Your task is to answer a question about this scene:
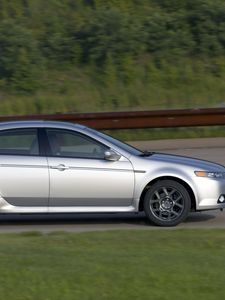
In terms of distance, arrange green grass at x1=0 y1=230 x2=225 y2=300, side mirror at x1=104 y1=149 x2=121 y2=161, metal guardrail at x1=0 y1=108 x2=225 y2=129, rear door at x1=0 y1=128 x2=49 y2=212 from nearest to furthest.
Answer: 1. green grass at x1=0 y1=230 x2=225 y2=300
2. rear door at x1=0 y1=128 x2=49 y2=212
3. side mirror at x1=104 y1=149 x2=121 y2=161
4. metal guardrail at x1=0 y1=108 x2=225 y2=129

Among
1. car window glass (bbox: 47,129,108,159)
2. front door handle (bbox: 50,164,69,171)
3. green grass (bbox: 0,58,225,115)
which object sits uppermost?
green grass (bbox: 0,58,225,115)

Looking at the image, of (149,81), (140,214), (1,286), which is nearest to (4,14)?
(149,81)

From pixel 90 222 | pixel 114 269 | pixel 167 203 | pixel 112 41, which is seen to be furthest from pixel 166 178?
pixel 112 41

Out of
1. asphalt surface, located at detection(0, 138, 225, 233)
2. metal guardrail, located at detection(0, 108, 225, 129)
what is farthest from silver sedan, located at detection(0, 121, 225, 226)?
metal guardrail, located at detection(0, 108, 225, 129)

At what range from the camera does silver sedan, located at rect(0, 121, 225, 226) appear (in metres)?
11.8

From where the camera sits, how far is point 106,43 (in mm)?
32719

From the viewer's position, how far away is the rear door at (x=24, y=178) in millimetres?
11758

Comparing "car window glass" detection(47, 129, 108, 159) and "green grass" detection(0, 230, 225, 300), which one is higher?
"car window glass" detection(47, 129, 108, 159)

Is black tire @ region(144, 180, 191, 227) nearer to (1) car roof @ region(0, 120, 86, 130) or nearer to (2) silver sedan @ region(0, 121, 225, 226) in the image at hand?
(2) silver sedan @ region(0, 121, 225, 226)

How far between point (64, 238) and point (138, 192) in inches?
62.0

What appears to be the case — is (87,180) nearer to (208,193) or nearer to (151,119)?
(208,193)

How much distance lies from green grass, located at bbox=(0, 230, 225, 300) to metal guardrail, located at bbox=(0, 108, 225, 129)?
452 inches

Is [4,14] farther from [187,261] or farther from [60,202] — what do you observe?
[187,261]

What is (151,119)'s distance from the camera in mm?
21938
